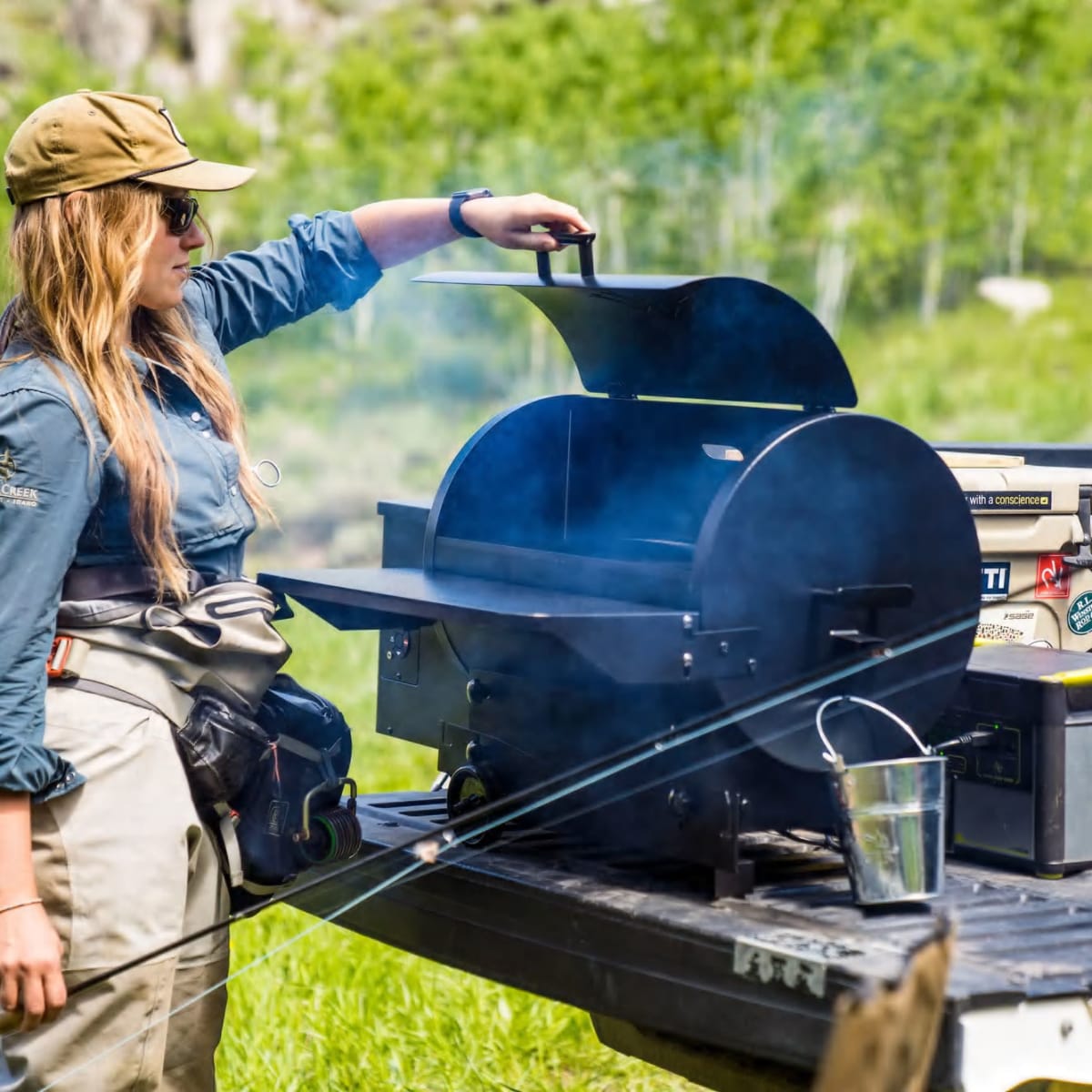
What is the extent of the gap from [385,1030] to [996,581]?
188 cm

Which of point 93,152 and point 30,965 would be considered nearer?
point 30,965

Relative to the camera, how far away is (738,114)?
76.4 ft

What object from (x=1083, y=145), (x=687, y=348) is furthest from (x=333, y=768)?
(x=1083, y=145)

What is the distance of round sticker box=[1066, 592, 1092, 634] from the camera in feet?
11.7

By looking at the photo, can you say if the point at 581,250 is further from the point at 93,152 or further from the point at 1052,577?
the point at 1052,577

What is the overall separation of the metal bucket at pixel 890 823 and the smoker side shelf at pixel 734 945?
5cm

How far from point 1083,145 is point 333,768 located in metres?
25.5

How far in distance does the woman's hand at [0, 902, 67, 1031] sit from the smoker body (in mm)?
693

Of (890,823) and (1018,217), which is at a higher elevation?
(1018,217)

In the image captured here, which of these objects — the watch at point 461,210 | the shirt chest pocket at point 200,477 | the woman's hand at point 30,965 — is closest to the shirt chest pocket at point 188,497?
the shirt chest pocket at point 200,477

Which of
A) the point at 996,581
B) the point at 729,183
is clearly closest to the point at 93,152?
the point at 996,581

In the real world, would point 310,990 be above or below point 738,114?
below

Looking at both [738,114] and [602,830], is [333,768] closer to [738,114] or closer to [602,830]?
[602,830]

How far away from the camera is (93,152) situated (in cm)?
249
